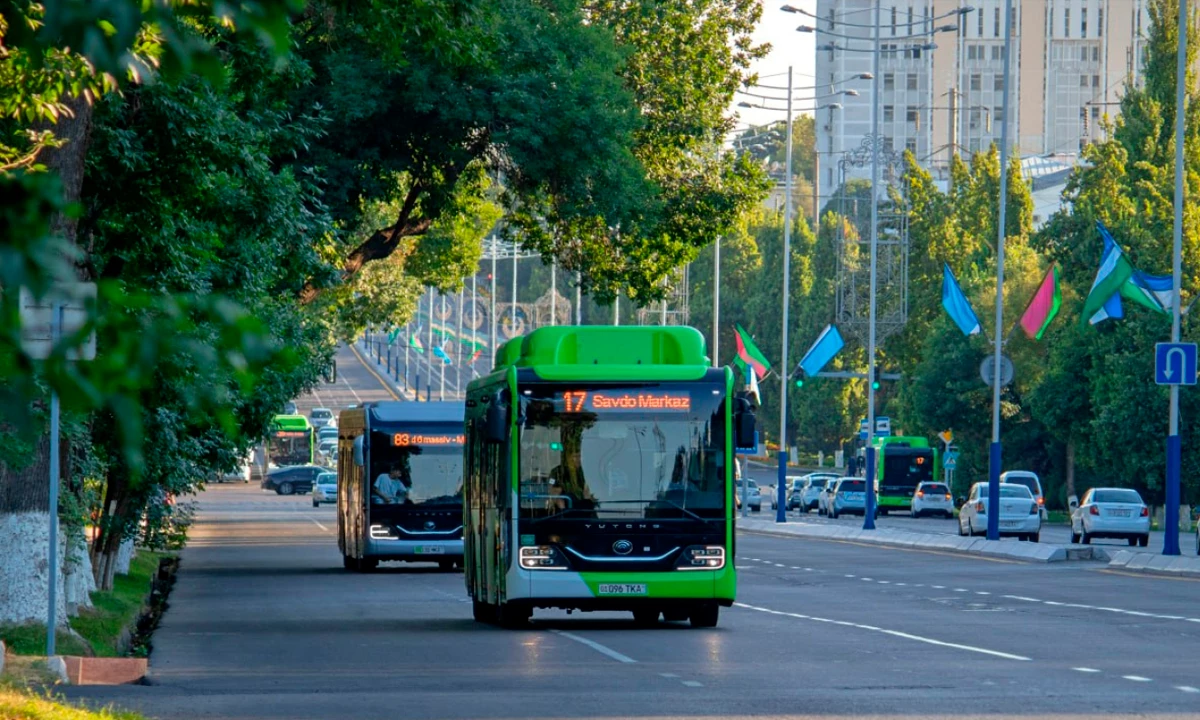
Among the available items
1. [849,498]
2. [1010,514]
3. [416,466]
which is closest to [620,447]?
[416,466]

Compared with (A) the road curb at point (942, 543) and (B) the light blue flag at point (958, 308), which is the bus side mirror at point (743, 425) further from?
(B) the light blue flag at point (958, 308)

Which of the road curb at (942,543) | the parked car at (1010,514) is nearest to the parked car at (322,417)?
the road curb at (942,543)

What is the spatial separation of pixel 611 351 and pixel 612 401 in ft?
2.34

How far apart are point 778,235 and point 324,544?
82148 millimetres

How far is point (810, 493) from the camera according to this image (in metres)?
88.0

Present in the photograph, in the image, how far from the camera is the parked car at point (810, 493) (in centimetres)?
8719

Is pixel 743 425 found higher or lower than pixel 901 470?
higher

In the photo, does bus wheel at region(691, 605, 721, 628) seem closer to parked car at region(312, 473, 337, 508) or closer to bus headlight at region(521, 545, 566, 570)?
bus headlight at region(521, 545, 566, 570)

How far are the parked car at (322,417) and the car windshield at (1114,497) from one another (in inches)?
3596

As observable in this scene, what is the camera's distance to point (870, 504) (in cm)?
5862

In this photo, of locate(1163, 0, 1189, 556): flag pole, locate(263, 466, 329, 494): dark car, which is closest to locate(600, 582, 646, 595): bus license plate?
locate(1163, 0, 1189, 556): flag pole

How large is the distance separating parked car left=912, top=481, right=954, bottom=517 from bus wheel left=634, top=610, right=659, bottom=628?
5742 centimetres

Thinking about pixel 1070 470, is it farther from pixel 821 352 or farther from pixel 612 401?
pixel 612 401

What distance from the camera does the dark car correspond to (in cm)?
10575
